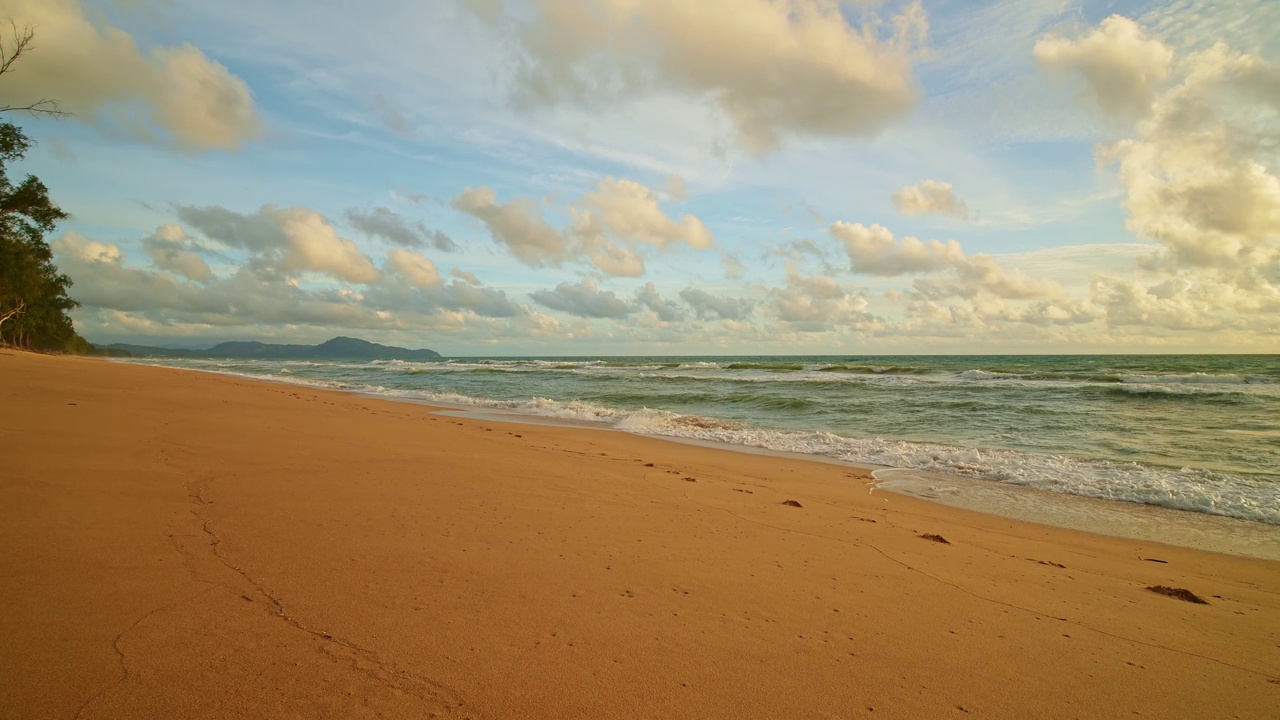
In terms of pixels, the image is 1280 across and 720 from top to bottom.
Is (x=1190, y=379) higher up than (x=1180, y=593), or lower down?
higher up

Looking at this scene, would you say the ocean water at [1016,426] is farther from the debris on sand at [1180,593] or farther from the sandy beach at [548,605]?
the debris on sand at [1180,593]

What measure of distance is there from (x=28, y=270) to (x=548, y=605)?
1822 inches

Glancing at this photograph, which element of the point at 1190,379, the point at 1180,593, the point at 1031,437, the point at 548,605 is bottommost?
the point at 1180,593

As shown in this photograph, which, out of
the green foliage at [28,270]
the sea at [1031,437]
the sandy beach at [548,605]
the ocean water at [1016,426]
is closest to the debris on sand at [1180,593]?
the sandy beach at [548,605]

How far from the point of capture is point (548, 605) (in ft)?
11.1

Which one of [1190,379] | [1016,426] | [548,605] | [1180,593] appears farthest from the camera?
[1190,379]

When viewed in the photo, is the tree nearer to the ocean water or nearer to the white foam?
the ocean water

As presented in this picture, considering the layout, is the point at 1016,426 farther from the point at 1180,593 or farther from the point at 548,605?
the point at 548,605

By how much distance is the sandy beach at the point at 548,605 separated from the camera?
248 cm

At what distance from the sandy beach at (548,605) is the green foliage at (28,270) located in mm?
23318

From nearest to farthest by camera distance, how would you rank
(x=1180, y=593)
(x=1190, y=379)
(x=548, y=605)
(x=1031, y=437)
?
(x=548, y=605), (x=1180, y=593), (x=1031, y=437), (x=1190, y=379)

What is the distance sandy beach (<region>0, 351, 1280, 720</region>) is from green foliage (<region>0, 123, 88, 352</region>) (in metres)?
23.3

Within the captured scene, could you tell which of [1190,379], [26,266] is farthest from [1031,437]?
[26,266]

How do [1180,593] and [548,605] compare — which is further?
[1180,593]
